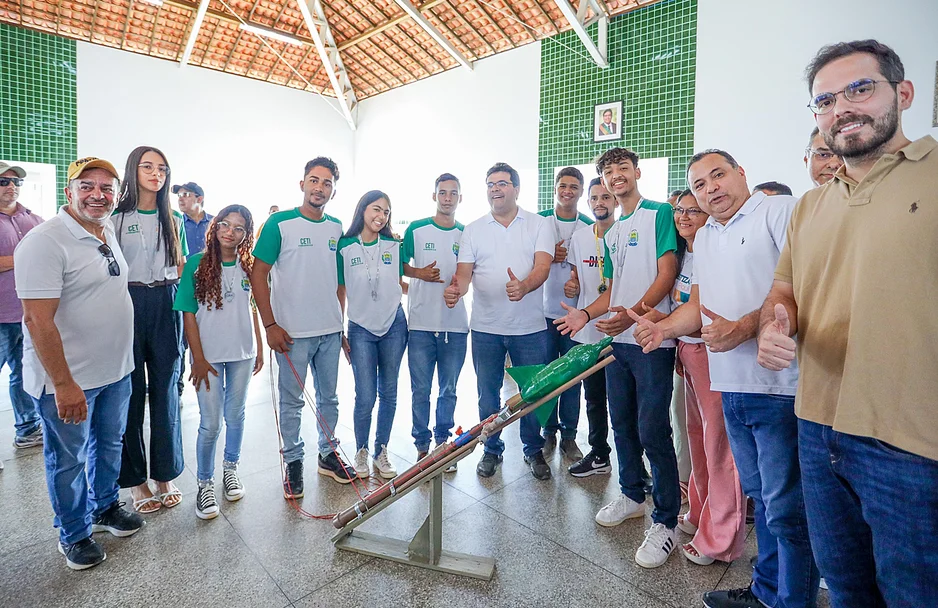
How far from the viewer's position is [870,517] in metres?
1.03

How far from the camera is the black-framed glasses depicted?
1894mm

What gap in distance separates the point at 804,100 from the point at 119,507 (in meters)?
6.48

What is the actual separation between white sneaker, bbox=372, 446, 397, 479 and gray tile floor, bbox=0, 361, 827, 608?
0.71 ft

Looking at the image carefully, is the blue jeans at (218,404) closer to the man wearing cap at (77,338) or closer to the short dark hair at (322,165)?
the man wearing cap at (77,338)

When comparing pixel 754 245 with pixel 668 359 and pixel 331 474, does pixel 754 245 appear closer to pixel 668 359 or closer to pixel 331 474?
pixel 668 359

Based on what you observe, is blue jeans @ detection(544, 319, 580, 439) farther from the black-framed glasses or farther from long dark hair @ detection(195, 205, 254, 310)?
the black-framed glasses

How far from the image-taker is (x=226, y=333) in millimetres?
2332

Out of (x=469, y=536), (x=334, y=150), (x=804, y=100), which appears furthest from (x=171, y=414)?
(x=334, y=150)

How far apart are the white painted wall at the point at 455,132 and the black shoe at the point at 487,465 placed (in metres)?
5.16

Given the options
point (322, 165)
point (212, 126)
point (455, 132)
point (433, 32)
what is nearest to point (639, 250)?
point (322, 165)

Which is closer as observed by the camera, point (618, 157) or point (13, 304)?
point (618, 157)

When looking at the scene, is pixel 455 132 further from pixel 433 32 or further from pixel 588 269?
pixel 588 269

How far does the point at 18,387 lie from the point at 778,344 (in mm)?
4153

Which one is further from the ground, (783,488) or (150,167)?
(150,167)
